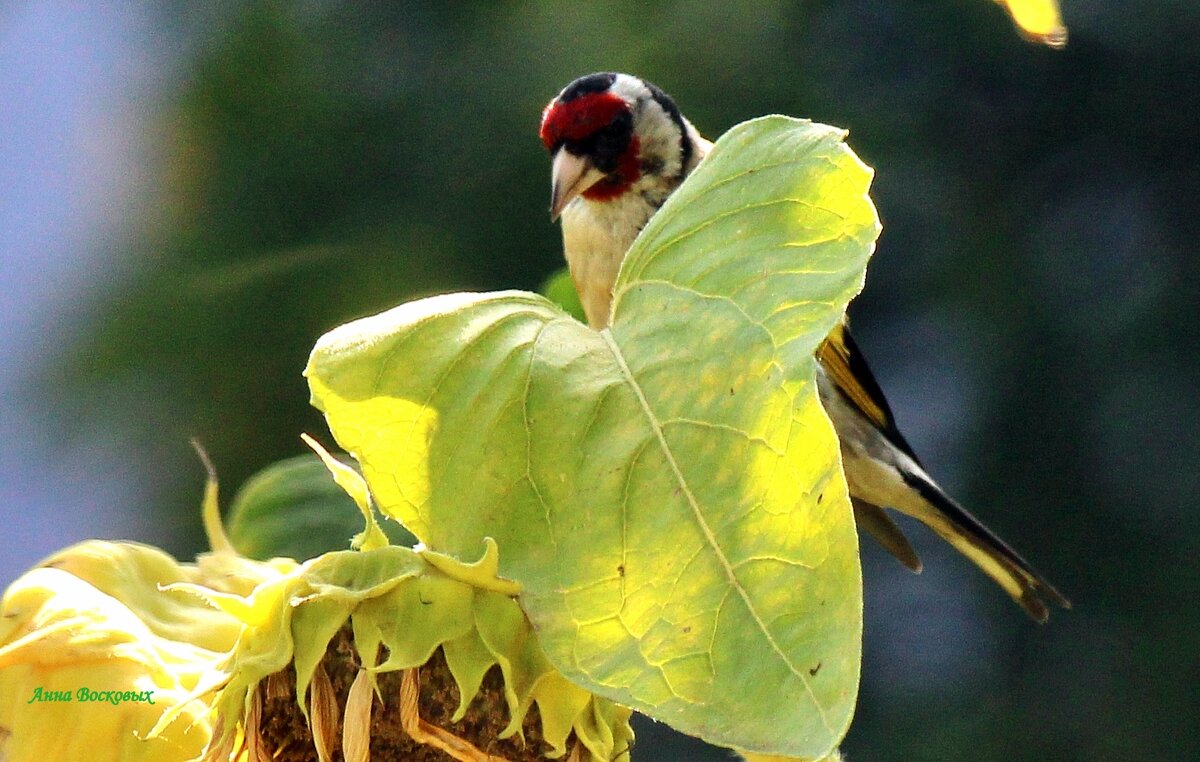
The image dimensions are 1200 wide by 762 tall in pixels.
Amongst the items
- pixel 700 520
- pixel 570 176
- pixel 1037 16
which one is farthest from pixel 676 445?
pixel 570 176

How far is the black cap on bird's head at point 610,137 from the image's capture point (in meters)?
A: 1.70

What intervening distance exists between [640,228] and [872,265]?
1.21 meters

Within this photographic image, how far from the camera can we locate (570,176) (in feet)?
5.46

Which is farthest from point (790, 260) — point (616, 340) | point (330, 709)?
point (330, 709)

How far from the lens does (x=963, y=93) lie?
2.89m

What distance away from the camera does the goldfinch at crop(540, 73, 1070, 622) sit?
67.5 inches

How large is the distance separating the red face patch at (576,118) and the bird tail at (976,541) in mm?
613

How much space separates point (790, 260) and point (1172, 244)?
2.64 m

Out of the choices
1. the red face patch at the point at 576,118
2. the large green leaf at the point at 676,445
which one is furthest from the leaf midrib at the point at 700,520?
the red face patch at the point at 576,118

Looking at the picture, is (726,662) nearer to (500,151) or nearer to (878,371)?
(500,151)

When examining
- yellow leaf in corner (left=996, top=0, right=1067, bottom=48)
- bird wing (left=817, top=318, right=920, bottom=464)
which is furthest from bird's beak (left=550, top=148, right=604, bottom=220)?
yellow leaf in corner (left=996, top=0, right=1067, bottom=48)

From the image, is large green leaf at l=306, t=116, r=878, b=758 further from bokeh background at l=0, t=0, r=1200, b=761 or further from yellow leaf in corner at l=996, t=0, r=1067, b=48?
bokeh background at l=0, t=0, r=1200, b=761

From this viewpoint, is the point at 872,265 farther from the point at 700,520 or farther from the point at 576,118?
the point at 700,520

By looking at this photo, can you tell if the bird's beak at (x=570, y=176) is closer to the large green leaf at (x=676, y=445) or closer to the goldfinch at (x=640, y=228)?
the goldfinch at (x=640, y=228)
